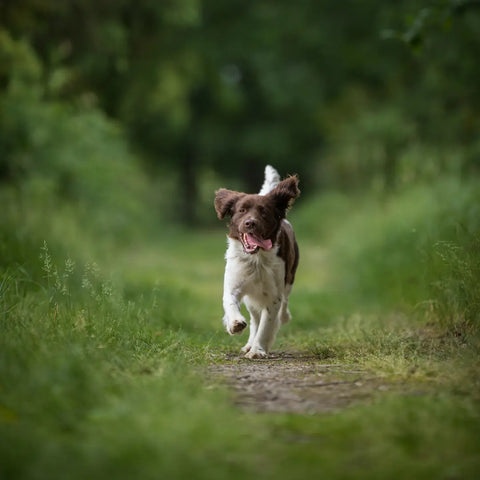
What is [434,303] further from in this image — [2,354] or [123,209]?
[123,209]

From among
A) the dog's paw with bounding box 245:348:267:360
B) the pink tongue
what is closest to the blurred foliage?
the pink tongue

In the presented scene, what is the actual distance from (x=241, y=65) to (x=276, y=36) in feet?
12.7

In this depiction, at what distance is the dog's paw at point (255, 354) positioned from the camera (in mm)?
5965

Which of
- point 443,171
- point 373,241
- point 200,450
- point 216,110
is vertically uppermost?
point 216,110

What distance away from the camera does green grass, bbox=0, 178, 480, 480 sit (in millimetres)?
3107

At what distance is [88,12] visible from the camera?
14422mm

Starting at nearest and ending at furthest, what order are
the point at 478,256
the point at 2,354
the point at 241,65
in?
1. the point at 2,354
2. the point at 478,256
3. the point at 241,65

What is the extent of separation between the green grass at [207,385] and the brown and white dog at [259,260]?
364mm

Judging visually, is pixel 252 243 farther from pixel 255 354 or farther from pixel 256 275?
pixel 255 354

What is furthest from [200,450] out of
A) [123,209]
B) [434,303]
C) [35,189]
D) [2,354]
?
[123,209]

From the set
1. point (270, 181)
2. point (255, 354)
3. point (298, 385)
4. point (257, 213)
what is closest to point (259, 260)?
point (257, 213)

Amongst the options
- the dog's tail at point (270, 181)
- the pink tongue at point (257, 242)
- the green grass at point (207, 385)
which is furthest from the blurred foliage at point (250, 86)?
the pink tongue at point (257, 242)

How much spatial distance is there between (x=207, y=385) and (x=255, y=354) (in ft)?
5.53

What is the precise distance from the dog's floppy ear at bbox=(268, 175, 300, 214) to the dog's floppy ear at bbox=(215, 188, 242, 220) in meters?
0.30
